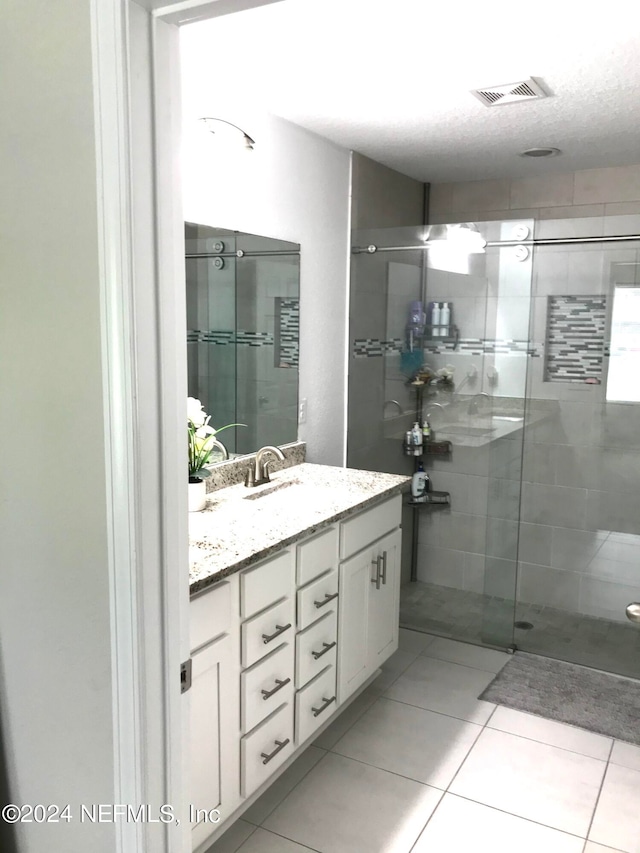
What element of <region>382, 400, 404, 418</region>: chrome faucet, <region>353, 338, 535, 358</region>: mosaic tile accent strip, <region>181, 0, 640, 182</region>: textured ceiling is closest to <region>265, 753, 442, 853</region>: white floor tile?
<region>382, 400, 404, 418</region>: chrome faucet

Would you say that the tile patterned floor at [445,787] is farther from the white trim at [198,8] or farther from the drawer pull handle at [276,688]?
the white trim at [198,8]

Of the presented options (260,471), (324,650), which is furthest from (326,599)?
(260,471)

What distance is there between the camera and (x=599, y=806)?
89.4 inches

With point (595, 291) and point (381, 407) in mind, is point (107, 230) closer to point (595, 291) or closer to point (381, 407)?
point (381, 407)

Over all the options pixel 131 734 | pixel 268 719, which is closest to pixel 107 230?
pixel 131 734

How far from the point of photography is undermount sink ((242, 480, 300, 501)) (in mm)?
2561

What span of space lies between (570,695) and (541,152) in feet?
7.78

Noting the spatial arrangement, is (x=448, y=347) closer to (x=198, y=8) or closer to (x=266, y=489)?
(x=266, y=489)

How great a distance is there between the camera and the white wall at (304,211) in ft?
8.09

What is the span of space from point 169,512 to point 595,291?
9.38 feet

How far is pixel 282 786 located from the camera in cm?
233

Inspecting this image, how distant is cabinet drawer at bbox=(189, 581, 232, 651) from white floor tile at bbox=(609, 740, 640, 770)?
1588mm

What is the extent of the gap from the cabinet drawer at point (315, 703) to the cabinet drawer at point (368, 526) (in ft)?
1.34

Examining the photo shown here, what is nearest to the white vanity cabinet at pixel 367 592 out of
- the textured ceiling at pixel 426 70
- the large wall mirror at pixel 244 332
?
the large wall mirror at pixel 244 332
